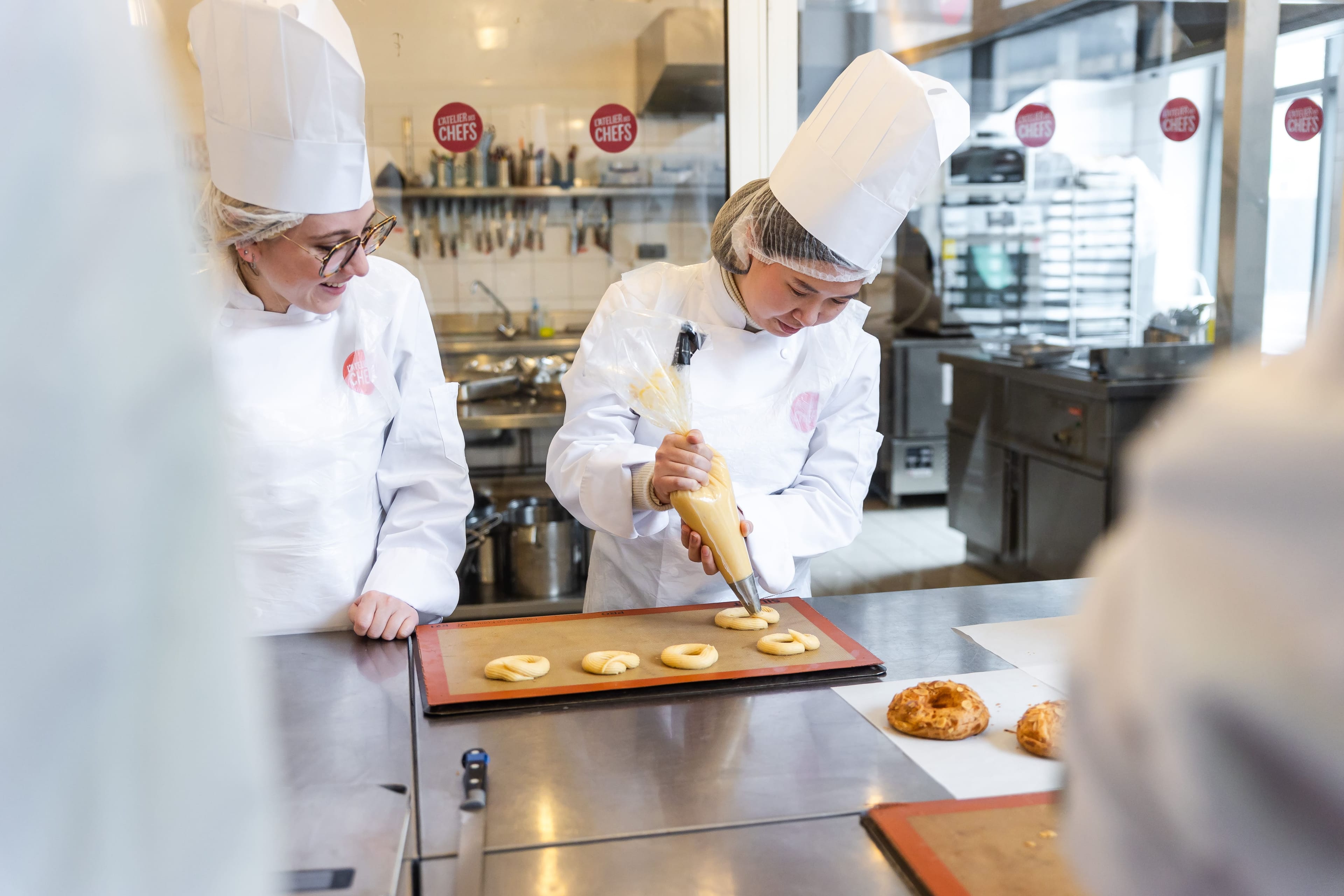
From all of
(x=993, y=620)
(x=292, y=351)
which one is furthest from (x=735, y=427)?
(x=292, y=351)

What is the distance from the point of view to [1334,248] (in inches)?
133

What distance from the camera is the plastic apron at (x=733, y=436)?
186 centimetres

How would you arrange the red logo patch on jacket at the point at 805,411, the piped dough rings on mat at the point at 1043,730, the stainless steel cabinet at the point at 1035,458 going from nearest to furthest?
1. the piped dough rings on mat at the point at 1043,730
2. the red logo patch on jacket at the point at 805,411
3. the stainless steel cabinet at the point at 1035,458

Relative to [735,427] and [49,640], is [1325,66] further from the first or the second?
[49,640]

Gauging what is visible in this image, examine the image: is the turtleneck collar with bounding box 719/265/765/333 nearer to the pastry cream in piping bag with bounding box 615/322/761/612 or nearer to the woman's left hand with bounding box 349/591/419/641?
the pastry cream in piping bag with bounding box 615/322/761/612

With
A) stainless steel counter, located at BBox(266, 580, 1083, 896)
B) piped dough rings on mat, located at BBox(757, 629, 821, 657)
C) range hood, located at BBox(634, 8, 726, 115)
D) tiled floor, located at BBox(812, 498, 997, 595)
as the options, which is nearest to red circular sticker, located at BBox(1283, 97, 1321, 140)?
tiled floor, located at BBox(812, 498, 997, 595)

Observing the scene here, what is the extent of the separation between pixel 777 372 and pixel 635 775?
3.37ft

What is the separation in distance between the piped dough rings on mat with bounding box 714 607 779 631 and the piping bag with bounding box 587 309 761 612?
0.02 meters

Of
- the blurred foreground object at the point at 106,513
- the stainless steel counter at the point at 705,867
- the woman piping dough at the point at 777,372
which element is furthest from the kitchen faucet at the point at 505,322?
the blurred foreground object at the point at 106,513

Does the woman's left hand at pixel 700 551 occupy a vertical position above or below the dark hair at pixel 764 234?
below

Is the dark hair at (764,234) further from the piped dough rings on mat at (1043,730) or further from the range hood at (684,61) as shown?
the range hood at (684,61)

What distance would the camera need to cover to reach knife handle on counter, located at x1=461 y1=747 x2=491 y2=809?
100 cm

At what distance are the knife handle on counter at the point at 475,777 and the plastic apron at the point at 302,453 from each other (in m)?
0.61

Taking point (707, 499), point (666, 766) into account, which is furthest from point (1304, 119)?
point (666, 766)
